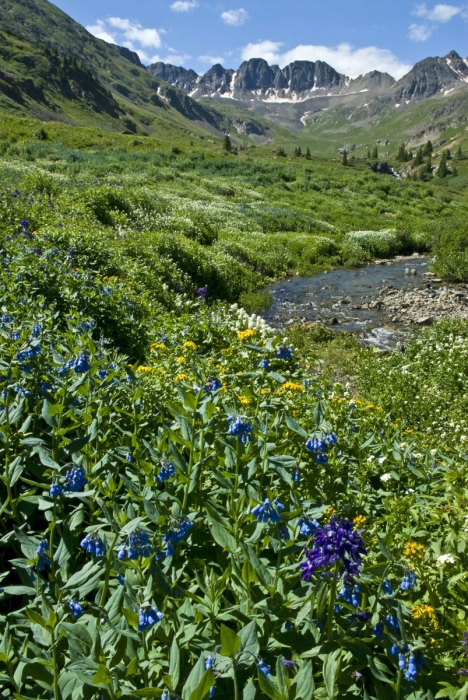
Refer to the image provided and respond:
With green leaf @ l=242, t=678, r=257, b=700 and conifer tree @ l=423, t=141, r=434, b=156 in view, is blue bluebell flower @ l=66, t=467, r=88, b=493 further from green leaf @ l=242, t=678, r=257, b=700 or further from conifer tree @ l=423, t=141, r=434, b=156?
conifer tree @ l=423, t=141, r=434, b=156

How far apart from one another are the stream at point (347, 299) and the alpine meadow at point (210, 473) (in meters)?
0.33

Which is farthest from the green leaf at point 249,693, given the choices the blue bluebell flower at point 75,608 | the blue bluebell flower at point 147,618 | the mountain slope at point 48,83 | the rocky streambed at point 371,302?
the mountain slope at point 48,83

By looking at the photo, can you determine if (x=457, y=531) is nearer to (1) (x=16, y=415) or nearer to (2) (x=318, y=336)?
(1) (x=16, y=415)

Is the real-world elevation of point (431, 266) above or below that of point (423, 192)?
below

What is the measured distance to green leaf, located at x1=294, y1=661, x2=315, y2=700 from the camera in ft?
5.15

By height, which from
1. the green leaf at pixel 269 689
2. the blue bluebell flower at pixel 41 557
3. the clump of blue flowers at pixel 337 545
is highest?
the clump of blue flowers at pixel 337 545

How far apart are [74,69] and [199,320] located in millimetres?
140652

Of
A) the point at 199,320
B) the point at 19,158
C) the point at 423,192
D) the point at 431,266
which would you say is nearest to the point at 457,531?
the point at 199,320

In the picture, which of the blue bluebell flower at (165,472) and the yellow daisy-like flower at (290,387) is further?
the yellow daisy-like flower at (290,387)

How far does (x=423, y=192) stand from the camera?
49.3m

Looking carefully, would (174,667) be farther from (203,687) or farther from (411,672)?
(411,672)

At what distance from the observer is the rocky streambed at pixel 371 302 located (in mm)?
13891

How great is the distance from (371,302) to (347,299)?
2.97 ft

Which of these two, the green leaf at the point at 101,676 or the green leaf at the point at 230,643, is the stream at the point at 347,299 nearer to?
the green leaf at the point at 230,643
